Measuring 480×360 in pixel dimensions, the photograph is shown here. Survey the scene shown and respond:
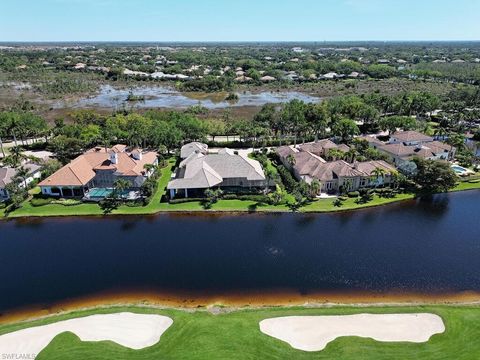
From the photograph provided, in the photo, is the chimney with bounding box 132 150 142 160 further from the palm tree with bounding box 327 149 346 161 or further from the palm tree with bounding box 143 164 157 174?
the palm tree with bounding box 327 149 346 161

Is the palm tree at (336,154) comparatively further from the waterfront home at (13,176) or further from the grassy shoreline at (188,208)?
the waterfront home at (13,176)

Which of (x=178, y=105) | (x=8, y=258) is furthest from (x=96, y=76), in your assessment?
(x=8, y=258)

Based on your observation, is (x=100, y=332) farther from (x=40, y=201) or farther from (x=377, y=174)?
(x=377, y=174)

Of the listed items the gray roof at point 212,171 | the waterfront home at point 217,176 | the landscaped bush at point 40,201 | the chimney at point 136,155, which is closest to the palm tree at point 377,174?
the waterfront home at point 217,176

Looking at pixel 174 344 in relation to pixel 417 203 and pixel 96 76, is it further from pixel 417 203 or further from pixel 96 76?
pixel 96 76

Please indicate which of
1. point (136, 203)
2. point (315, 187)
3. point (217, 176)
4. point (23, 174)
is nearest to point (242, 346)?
point (315, 187)
